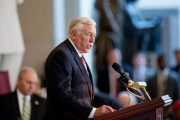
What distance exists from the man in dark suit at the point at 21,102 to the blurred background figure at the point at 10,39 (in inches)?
17.4

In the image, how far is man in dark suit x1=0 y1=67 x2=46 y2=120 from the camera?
4922 mm

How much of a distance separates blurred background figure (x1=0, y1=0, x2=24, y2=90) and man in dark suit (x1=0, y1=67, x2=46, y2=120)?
0.44 metres

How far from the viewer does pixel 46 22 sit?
792cm

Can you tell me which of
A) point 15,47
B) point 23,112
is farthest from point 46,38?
point 23,112

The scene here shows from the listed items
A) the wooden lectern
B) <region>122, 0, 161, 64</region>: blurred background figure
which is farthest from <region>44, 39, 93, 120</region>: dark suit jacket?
<region>122, 0, 161, 64</region>: blurred background figure

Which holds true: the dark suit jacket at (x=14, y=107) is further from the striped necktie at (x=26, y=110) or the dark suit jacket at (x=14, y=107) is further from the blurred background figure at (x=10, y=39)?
the blurred background figure at (x=10, y=39)

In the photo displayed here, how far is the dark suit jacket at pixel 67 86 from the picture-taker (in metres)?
3.01

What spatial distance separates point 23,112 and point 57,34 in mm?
3036

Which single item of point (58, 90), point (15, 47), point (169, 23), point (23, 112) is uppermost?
point (58, 90)

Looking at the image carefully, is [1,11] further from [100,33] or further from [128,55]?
[128,55]

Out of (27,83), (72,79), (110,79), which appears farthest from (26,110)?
(110,79)

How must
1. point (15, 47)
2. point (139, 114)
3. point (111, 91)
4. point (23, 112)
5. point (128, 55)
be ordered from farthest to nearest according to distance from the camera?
1. point (128, 55)
2. point (111, 91)
3. point (15, 47)
4. point (23, 112)
5. point (139, 114)

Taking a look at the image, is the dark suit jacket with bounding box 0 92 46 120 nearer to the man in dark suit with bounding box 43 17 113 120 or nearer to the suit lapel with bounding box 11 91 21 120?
the suit lapel with bounding box 11 91 21 120

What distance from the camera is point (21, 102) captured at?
5121 millimetres
